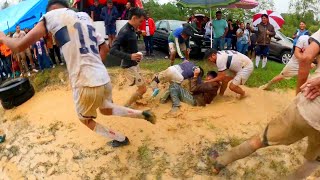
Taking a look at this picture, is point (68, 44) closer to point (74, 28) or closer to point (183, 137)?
point (74, 28)

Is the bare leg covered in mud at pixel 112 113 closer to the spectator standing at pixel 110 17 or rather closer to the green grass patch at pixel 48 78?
the green grass patch at pixel 48 78

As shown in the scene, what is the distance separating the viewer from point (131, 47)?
5.73 m

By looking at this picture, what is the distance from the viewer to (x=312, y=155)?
12.4 feet

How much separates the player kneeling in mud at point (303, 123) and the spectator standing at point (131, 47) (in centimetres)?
231

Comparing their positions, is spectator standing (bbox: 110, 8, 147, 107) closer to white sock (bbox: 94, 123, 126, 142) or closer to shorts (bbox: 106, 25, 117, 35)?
white sock (bbox: 94, 123, 126, 142)

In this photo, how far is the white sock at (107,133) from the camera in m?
4.68

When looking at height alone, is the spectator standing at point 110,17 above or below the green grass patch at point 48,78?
above

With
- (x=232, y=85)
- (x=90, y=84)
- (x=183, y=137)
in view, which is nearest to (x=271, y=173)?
(x=183, y=137)

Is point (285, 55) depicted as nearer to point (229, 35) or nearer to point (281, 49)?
point (281, 49)

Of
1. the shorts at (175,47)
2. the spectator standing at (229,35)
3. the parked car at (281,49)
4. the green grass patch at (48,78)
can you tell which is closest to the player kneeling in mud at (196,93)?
the shorts at (175,47)

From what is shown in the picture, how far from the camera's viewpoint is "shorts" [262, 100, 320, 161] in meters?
3.43

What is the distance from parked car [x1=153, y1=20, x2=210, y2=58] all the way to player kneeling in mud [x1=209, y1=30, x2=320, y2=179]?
6566 mm

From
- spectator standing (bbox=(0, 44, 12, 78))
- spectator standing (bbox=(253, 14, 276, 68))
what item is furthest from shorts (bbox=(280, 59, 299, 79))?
spectator standing (bbox=(0, 44, 12, 78))

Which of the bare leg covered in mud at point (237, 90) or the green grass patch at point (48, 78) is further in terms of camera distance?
the green grass patch at point (48, 78)
